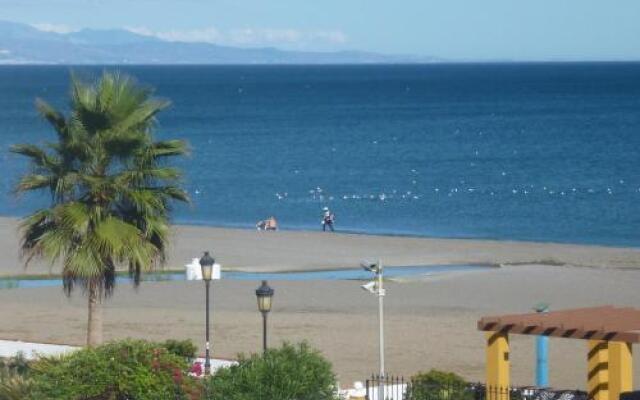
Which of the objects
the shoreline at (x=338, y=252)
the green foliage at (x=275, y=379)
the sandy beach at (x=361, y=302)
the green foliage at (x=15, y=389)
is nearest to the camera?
the green foliage at (x=275, y=379)

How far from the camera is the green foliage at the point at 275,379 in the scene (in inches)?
560

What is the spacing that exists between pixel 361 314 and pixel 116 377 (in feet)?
54.0

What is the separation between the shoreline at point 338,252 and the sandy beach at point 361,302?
0.06 metres

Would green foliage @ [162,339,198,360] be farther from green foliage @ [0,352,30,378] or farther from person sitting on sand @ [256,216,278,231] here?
person sitting on sand @ [256,216,278,231]

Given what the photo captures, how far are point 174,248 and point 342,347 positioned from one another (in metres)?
17.7

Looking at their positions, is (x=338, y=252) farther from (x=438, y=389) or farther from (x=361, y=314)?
(x=438, y=389)

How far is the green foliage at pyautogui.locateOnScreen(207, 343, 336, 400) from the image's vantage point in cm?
1423

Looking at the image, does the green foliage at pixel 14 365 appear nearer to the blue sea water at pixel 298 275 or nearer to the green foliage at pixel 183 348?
the green foliage at pixel 183 348

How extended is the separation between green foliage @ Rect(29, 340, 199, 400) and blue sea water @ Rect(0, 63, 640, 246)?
712 centimetres

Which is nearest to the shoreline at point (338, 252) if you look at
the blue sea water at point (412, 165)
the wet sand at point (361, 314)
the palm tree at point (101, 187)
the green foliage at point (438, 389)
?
the blue sea water at point (412, 165)

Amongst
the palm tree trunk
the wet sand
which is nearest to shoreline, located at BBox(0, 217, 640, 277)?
the wet sand

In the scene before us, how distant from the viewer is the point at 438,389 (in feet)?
58.5

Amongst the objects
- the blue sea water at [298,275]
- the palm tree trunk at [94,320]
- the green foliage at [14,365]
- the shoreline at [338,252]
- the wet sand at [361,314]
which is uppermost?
the shoreline at [338,252]

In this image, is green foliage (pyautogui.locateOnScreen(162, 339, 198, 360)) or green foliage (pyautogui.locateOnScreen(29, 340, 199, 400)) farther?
green foliage (pyautogui.locateOnScreen(162, 339, 198, 360))
